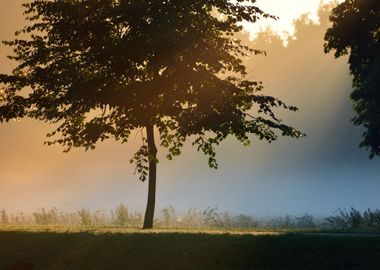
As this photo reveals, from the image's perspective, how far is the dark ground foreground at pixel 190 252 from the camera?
15148 millimetres

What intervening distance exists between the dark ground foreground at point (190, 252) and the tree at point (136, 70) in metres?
5.80

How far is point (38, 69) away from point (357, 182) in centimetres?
5786

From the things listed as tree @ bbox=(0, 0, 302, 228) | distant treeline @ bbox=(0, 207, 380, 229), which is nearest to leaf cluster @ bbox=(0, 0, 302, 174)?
tree @ bbox=(0, 0, 302, 228)

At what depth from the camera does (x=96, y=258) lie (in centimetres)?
1588

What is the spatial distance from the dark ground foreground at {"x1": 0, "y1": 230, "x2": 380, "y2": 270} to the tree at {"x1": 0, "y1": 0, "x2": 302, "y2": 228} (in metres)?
5.80

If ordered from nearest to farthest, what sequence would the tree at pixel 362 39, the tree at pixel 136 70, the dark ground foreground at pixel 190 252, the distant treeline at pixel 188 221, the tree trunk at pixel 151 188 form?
the dark ground foreground at pixel 190 252 < the tree at pixel 136 70 < the tree trunk at pixel 151 188 < the tree at pixel 362 39 < the distant treeline at pixel 188 221

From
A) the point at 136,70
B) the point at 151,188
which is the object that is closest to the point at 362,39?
the point at 136,70

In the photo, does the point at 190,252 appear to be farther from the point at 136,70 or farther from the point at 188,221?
the point at 188,221

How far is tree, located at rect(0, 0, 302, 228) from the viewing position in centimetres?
2195

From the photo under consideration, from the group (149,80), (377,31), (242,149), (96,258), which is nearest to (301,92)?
(242,149)

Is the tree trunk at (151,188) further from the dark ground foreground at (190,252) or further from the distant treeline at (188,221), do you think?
the dark ground foreground at (190,252)

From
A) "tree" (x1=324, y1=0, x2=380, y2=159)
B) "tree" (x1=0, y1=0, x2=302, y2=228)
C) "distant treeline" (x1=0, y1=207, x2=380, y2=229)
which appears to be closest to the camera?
"tree" (x1=0, y1=0, x2=302, y2=228)

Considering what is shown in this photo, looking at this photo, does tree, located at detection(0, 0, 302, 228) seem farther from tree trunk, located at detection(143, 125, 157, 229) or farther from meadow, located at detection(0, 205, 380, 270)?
meadow, located at detection(0, 205, 380, 270)

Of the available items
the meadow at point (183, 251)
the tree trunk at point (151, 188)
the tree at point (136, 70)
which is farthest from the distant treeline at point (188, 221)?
the meadow at point (183, 251)
